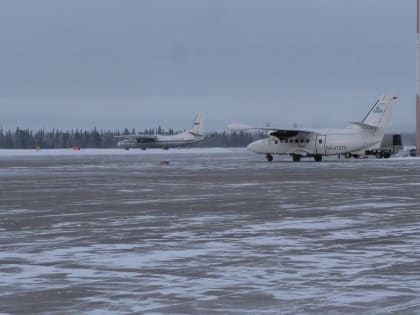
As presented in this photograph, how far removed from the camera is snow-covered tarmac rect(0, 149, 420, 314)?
9641 mm

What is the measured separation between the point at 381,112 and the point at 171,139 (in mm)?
79739

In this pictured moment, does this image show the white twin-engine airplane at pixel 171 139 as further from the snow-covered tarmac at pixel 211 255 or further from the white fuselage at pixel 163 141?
the snow-covered tarmac at pixel 211 255

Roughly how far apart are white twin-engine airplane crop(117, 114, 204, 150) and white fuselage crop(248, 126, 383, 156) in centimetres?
7143

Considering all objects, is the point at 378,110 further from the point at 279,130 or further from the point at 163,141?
the point at 163,141

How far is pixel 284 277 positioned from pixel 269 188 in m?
20.8

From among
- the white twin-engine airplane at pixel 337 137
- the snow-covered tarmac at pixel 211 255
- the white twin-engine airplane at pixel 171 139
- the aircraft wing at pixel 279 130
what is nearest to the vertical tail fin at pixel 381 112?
the white twin-engine airplane at pixel 337 137

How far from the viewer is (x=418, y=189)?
30844mm

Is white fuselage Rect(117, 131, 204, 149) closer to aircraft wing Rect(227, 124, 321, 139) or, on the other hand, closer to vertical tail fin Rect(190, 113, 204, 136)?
vertical tail fin Rect(190, 113, 204, 136)

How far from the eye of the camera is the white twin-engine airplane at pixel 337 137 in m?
70.4

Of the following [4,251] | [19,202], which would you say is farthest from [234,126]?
[4,251]

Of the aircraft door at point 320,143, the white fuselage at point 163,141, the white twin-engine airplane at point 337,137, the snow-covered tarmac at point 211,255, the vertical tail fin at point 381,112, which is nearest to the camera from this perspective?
the snow-covered tarmac at point 211,255

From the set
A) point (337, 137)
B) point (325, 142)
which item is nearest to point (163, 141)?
point (325, 142)

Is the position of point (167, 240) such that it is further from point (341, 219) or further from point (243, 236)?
point (341, 219)

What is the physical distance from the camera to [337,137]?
7075 centimetres
